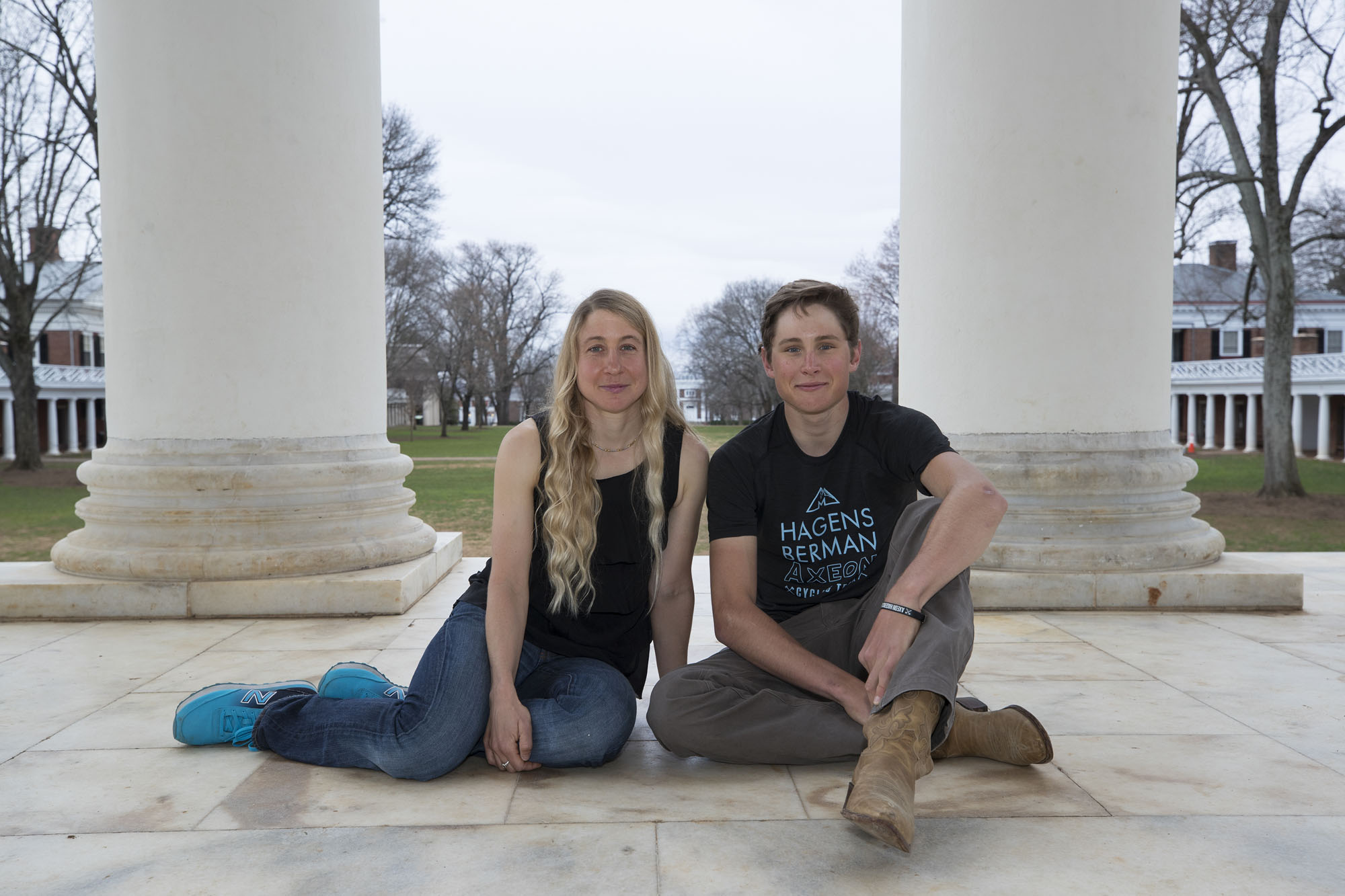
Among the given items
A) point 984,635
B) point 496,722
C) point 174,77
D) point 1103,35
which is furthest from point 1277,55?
point 496,722

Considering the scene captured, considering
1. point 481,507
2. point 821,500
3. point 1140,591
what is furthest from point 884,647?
point 481,507

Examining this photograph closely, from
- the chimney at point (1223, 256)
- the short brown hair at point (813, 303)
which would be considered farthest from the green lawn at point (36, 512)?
the chimney at point (1223, 256)

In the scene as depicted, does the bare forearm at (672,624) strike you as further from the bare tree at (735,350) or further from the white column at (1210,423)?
the bare tree at (735,350)

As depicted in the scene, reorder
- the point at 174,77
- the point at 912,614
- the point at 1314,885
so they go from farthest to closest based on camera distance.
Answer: the point at 174,77
the point at 912,614
the point at 1314,885

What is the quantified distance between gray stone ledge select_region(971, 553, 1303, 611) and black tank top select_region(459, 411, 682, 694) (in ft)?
11.6

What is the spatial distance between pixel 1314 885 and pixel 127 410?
22.8ft

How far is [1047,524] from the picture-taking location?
7.02 meters

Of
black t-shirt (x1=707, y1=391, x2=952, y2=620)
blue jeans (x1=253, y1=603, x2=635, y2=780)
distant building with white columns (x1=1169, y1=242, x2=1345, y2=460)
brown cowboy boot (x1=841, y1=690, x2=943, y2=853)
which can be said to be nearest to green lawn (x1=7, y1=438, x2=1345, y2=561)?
distant building with white columns (x1=1169, y1=242, x2=1345, y2=460)

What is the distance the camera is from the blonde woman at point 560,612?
362cm

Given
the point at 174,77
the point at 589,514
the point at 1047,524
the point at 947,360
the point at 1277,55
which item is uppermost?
the point at 1277,55

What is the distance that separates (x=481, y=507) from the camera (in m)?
20.2

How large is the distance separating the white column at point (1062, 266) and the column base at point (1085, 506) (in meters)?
0.01

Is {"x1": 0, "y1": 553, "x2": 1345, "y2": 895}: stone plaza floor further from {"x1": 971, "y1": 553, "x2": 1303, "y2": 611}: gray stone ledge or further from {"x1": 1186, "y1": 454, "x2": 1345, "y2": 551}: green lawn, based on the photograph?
{"x1": 1186, "y1": 454, "x2": 1345, "y2": 551}: green lawn

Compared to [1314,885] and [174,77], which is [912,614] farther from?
[174,77]
